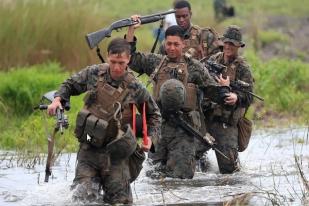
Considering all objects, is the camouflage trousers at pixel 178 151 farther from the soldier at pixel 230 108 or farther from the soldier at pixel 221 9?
the soldier at pixel 221 9

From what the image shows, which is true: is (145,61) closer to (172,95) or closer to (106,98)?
(172,95)

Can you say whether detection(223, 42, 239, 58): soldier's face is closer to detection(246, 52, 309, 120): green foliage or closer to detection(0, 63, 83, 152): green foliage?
detection(0, 63, 83, 152): green foliage

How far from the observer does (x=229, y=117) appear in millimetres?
12992

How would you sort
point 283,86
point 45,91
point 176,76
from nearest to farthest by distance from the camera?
1. point 176,76
2. point 45,91
3. point 283,86

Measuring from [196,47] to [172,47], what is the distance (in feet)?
5.56

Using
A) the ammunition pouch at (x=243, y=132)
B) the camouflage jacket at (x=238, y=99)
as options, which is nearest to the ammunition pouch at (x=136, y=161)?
the camouflage jacket at (x=238, y=99)

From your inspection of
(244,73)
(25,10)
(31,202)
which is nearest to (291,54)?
(25,10)

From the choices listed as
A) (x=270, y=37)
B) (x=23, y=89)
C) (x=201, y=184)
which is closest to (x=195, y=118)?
(x=201, y=184)

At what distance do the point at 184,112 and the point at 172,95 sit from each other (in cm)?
48

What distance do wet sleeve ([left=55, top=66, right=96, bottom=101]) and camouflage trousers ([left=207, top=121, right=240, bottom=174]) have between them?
3.17 meters

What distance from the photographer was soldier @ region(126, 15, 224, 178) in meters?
12.0

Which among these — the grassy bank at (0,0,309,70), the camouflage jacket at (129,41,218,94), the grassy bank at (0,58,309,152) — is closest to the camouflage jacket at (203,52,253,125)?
the grassy bank at (0,58,309,152)

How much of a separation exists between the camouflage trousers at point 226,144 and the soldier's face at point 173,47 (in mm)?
1461

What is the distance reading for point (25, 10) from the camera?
1962cm
